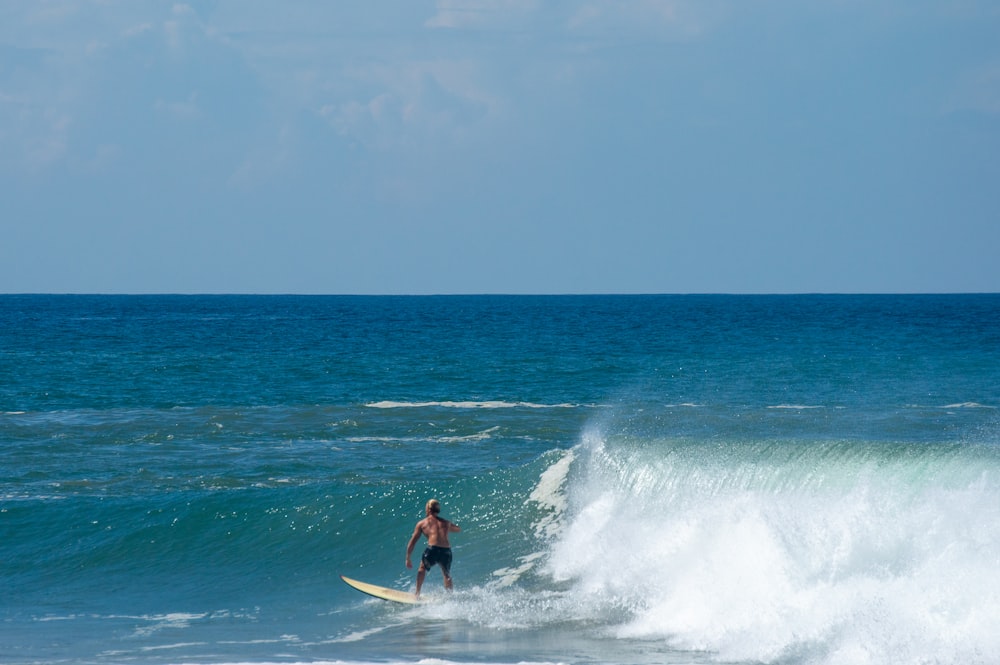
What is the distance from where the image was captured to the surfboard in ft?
44.9

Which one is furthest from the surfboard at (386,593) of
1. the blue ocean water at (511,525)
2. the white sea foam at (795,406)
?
the white sea foam at (795,406)

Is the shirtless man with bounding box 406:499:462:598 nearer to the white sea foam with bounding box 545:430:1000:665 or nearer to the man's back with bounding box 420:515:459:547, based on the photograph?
the man's back with bounding box 420:515:459:547

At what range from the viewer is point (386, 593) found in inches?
556

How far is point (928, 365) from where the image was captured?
42.8m

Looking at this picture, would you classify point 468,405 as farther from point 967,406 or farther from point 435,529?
point 435,529

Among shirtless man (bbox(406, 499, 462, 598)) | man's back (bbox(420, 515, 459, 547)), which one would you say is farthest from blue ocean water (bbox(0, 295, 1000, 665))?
man's back (bbox(420, 515, 459, 547))

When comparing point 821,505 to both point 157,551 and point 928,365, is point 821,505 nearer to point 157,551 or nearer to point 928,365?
point 157,551

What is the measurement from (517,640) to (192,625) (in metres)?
4.22

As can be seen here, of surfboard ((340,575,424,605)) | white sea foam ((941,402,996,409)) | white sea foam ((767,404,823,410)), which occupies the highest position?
white sea foam ((941,402,996,409))

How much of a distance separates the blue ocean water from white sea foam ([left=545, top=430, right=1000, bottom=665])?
0.12 feet

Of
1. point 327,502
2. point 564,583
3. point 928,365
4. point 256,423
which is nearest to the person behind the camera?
point 564,583

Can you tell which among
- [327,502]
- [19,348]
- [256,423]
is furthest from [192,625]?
[19,348]

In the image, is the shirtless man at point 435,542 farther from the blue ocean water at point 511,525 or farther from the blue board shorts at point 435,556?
the blue ocean water at point 511,525

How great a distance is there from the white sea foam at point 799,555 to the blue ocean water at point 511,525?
0.04 meters
